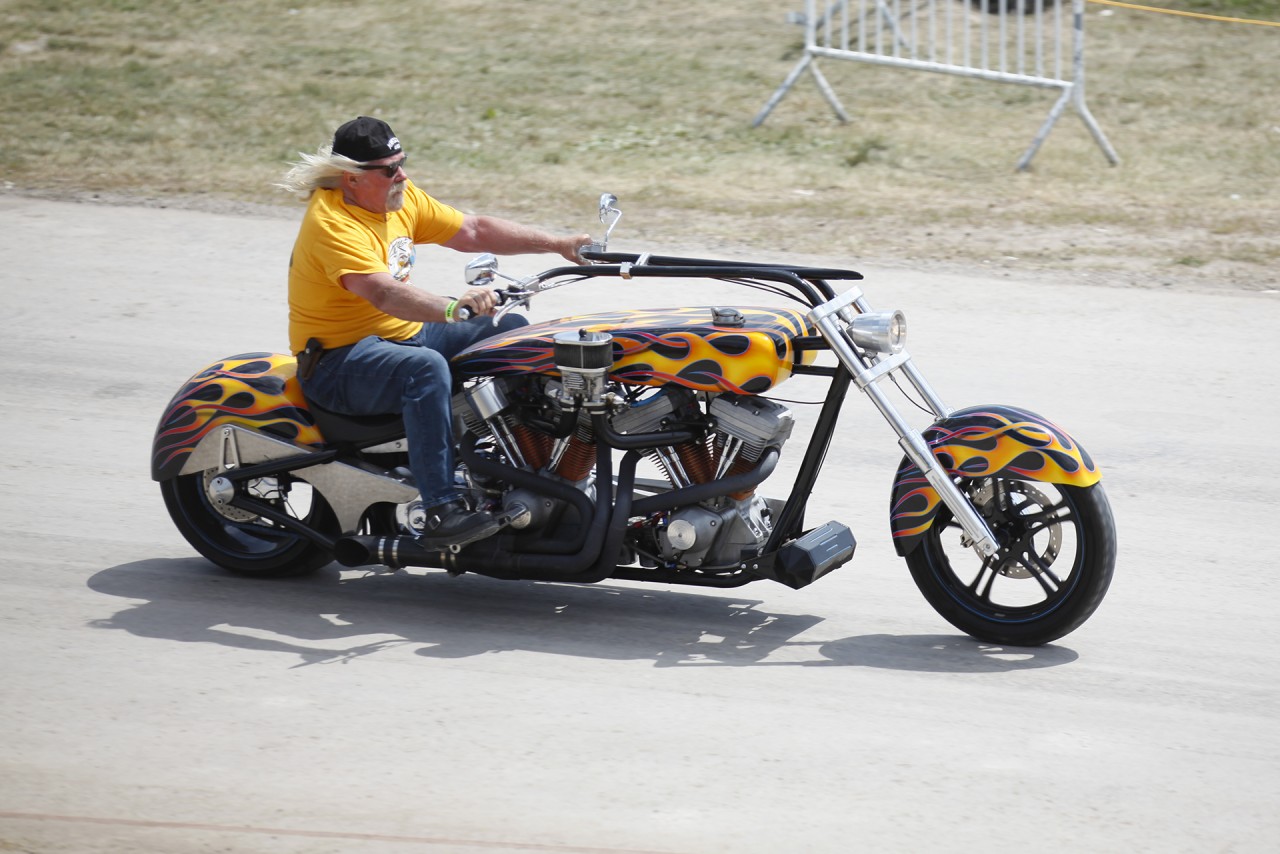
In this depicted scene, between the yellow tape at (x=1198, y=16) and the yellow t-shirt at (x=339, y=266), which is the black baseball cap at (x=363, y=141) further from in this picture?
the yellow tape at (x=1198, y=16)

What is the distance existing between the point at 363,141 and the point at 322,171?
197 mm

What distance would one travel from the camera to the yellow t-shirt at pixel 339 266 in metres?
5.61

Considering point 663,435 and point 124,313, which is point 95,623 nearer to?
point 663,435

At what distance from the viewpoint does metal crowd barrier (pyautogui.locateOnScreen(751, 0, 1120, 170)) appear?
13133 millimetres

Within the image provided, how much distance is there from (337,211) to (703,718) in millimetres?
2235

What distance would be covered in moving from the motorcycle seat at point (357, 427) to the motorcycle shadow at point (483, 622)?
0.61 metres

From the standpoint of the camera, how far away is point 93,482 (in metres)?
7.11

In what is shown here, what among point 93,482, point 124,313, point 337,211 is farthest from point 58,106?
point 337,211

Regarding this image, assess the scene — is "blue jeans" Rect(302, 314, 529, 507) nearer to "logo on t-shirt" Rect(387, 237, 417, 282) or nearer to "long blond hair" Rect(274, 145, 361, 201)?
"logo on t-shirt" Rect(387, 237, 417, 282)

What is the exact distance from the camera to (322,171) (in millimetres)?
5695

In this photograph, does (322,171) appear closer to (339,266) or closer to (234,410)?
(339,266)

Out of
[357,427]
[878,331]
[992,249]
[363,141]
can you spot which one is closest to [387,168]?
[363,141]

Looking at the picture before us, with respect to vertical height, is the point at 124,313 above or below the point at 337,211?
below

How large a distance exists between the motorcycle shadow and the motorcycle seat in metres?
0.61
